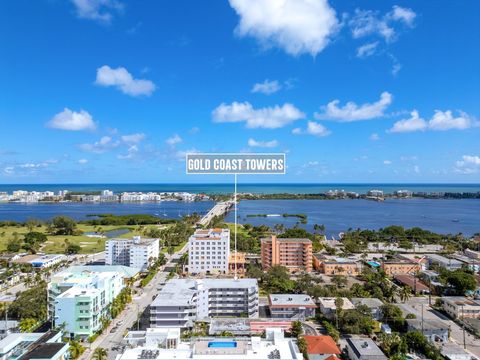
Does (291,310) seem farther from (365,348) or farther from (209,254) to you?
(209,254)

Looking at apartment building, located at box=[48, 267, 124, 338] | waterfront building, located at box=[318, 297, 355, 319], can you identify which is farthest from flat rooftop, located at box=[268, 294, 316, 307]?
apartment building, located at box=[48, 267, 124, 338]

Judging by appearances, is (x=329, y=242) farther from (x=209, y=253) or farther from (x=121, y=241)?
(x=121, y=241)

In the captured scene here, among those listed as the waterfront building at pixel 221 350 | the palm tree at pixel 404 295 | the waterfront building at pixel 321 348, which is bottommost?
the palm tree at pixel 404 295

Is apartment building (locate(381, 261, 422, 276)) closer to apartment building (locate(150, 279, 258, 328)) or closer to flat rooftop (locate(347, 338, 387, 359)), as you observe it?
apartment building (locate(150, 279, 258, 328))

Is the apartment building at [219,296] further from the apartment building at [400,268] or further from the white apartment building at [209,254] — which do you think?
the apartment building at [400,268]

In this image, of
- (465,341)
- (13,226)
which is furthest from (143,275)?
(13,226)

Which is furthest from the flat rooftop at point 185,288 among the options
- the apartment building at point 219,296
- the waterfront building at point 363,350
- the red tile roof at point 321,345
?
the waterfront building at point 363,350

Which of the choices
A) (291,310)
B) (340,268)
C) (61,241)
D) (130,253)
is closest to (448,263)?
(340,268)
